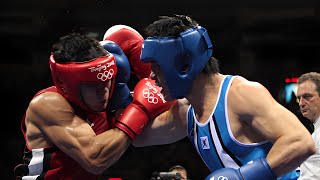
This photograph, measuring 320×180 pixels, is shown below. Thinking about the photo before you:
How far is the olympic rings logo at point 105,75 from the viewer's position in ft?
7.58

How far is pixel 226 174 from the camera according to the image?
1940 mm

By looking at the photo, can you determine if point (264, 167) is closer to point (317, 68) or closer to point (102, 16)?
point (102, 16)

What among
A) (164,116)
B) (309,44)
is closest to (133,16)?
(309,44)

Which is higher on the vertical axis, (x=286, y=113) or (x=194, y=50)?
(x=194, y=50)

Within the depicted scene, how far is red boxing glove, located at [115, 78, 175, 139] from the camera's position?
7.90 ft

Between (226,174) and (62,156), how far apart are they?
2.93 ft

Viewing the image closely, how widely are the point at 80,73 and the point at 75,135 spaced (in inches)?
11.3

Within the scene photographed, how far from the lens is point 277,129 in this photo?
1.95 metres

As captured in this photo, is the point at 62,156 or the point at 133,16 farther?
the point at 133,16

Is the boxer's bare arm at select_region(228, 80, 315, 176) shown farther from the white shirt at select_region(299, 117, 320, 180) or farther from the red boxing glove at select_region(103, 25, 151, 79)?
the white shirt at select_region(299, 117, 320, 180)

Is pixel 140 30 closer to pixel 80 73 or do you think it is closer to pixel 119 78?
pixel 119 78

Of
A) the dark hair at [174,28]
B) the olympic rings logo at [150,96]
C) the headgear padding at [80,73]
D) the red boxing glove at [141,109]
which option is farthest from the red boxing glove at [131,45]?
the dark hair at [174,28]

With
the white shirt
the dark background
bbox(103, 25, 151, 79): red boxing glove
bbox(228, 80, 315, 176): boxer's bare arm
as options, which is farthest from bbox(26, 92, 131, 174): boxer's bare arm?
the dark background

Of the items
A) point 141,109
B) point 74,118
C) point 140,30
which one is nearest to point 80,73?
point 74,118
